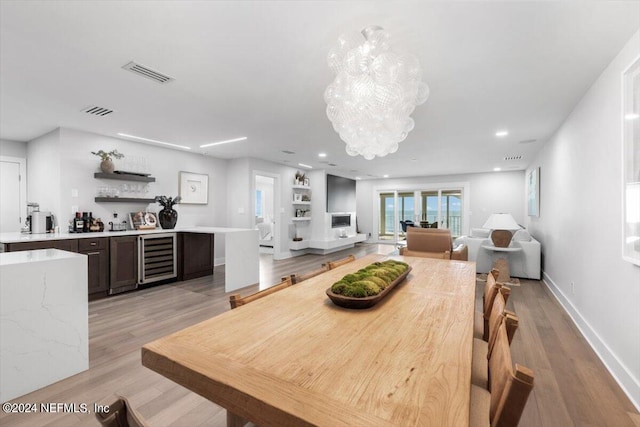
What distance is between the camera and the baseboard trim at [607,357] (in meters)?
1.86

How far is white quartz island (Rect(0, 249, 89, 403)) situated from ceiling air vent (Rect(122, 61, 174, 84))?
62.5 inches

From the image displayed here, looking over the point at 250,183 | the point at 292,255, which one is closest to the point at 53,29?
the point at 250,183

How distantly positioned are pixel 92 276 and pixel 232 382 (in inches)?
162

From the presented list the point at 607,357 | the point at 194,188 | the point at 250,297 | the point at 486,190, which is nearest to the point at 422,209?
the point at 486,190

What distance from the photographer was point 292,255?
298 inches

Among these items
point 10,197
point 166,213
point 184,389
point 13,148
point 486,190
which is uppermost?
point 13,148

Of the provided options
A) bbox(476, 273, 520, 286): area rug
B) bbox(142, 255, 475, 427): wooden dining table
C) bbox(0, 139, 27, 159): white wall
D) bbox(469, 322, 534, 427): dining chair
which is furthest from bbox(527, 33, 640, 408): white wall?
bbox(0, 139, 27, 159): white wall

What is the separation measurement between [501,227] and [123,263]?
5775 mm

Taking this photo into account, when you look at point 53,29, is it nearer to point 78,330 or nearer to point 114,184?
point 78,330

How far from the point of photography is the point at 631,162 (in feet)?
6.41

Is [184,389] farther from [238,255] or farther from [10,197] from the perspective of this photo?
[10,197]

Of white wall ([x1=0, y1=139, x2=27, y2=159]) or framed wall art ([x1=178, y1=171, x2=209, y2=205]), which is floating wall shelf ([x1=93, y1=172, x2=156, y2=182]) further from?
white wall ([x1=0, y1=139, x2=27, y2=159])

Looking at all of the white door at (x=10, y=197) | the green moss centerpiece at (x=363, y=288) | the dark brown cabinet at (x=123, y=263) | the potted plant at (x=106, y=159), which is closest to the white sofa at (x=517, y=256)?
the green moss centerpiece at (x=363, y=288)

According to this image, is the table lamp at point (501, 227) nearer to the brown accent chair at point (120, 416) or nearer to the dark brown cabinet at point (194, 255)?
the dark brown cabinet at point (194, 255)
